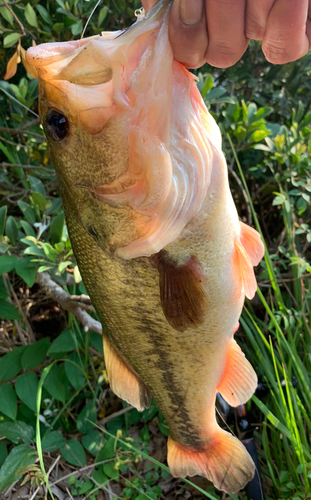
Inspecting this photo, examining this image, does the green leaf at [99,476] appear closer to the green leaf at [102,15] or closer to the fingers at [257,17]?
the fingers at [257,17]

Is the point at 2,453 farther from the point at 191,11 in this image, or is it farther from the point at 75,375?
the point at 191,11

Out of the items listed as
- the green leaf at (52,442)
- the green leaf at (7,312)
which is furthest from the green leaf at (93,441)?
the green leaf at (7,312)

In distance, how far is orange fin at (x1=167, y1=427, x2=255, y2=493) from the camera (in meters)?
1.38

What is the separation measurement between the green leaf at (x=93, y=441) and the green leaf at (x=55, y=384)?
0.38 m

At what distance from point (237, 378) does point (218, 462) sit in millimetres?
409

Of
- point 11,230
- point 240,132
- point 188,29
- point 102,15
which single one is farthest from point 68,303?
point 102,15

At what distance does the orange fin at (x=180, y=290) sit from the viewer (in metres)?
0.97

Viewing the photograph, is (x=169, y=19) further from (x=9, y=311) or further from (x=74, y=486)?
(x=74, y=486)

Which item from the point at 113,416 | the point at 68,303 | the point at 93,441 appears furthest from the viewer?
the point at 113,416

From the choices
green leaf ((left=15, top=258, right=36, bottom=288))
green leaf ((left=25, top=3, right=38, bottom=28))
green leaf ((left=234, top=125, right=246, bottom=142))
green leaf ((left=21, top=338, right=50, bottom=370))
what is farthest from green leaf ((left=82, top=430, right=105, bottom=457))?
green leaf ((left=25, top=3, right=38, bottom=28))

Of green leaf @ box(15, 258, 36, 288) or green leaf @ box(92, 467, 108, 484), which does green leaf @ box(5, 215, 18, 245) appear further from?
green leaf @ box(92, 467, 108, 484)

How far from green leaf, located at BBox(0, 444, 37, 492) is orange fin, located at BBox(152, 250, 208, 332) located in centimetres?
130

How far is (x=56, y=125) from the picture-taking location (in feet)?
2.80

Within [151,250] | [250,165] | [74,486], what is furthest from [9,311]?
[250,165]
